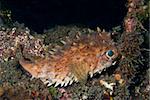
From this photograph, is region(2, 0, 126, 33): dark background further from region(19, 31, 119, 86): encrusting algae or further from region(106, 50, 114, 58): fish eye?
region(106, 50, 114, 58): fish eye

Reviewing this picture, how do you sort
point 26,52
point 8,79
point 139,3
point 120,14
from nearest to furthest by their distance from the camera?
point 139,3
point 8,79
point 26,52
point 120,14

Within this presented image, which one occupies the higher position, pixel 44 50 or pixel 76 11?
pixel 76 11

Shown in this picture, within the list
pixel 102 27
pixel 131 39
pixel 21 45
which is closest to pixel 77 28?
pixel 102 27

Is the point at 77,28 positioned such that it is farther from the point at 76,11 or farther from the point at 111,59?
the point at 111,59

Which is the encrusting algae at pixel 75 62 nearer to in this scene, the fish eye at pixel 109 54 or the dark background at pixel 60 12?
the fish eye at pixel 109 54

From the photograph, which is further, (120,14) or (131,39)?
(120,14)

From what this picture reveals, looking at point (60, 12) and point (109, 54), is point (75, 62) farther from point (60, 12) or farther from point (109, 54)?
point (60, 12)

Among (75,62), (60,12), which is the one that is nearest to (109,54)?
(75,62)

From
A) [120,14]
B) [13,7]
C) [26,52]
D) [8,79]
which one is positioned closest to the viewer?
[8,79]
